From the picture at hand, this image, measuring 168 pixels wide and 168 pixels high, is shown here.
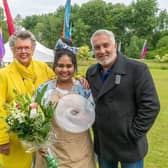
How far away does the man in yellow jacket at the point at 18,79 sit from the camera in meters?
3.31

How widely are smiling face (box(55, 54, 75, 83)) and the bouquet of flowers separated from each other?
1.30ft

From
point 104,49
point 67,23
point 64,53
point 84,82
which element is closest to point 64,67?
point 64,53

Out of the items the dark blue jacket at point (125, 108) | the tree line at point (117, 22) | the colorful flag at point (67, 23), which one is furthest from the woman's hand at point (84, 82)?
the tree line at point (117, 22)

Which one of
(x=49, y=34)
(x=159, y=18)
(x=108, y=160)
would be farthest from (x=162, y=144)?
(x=159, y=18)

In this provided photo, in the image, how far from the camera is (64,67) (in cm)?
324

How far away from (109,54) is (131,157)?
95 cm

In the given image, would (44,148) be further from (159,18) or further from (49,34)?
(159,18)

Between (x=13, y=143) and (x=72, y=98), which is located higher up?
(x=72, y=98)

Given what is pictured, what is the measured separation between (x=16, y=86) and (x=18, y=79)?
0.08 metres

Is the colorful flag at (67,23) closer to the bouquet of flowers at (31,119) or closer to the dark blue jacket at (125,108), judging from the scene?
the dark blue jacket at (125,108)

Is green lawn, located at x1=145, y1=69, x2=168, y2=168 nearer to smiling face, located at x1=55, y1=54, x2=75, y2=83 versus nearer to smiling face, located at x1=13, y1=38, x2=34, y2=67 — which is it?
smiling face, located at x1=55, y1=54, x2=75, y2=83

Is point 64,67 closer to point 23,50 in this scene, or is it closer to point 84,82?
point 84,82

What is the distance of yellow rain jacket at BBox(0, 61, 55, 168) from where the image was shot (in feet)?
10.8

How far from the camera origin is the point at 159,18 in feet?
261
